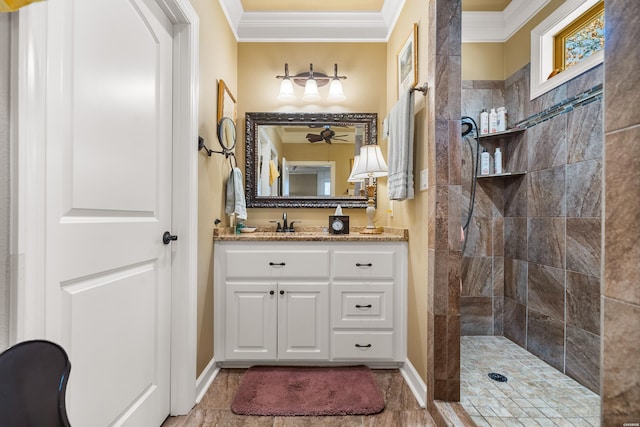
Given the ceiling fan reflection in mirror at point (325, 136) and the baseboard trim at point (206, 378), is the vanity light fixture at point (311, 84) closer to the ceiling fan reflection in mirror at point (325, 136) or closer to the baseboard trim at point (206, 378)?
the ceiling fan reflection in mirror at point (325, 136)

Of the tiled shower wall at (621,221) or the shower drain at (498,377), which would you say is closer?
the tiled shower wall at (621,221)

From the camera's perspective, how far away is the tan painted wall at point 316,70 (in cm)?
262

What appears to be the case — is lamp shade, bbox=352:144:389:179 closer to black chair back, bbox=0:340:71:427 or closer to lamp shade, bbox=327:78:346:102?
lamp shade, bbox=327:78:346:102

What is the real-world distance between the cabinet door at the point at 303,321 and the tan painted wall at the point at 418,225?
1.80ft

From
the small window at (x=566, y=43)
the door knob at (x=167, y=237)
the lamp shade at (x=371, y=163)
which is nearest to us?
the door knob at (x=167, y=237)

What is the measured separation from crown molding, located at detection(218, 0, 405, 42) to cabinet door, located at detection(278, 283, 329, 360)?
6.68ft

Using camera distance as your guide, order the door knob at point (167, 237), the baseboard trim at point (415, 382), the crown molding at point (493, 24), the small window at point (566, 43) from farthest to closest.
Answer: the crown molding at point (493, 24) → the small window at point (566, 43) → the baseboard trim at point (415, 382) → the door knob at point (167, 237)

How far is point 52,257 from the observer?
87 centimetres

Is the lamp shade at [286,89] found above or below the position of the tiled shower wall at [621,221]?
above

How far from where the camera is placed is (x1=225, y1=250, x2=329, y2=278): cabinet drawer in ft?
6.64

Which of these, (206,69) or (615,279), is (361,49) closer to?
(206,69)

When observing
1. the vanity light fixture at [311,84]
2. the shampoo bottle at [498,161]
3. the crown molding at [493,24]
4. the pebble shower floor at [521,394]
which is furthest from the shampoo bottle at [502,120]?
the pebble shower floor at [521,394]

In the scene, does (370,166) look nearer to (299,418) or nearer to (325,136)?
(325,136)

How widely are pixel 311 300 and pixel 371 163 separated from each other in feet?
3.53
